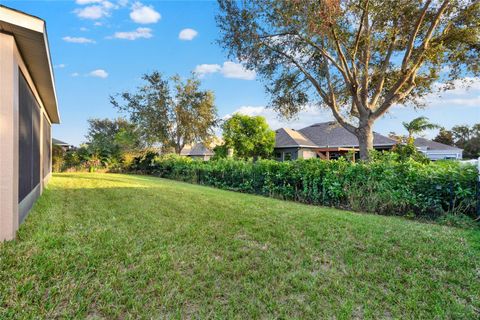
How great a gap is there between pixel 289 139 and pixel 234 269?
21481mm

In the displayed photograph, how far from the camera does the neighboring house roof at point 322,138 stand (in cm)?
2081

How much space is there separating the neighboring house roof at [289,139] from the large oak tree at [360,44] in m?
10.5

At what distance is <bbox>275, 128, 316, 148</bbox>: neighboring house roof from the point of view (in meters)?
22.8

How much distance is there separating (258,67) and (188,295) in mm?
10788

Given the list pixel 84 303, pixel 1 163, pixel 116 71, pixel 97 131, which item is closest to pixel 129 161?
pixel 116 71

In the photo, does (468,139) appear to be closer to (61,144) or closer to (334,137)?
(334,137)

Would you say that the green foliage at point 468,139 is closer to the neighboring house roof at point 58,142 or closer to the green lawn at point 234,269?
the green lawn at point 234,269

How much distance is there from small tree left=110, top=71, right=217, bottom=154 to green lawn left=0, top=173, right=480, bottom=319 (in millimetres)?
19481

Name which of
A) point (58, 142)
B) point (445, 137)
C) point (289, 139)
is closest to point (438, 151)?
point (445, 137)

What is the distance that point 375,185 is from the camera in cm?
634

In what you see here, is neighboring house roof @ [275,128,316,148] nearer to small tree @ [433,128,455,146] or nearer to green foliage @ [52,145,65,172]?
green foliage @ [52,145,65,172]

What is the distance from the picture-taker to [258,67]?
38.3 feet

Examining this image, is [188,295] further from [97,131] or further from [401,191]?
[97,131]

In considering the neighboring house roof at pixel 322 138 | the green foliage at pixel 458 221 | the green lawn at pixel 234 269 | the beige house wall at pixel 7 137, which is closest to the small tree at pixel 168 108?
the neighboring house roof at pixel 322 138
